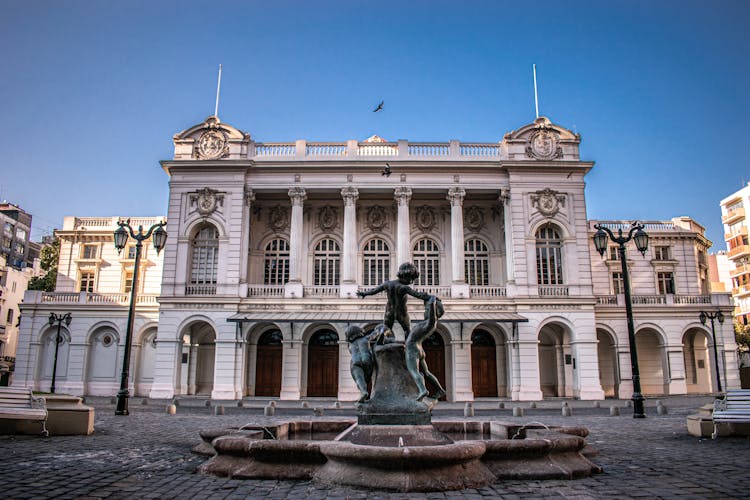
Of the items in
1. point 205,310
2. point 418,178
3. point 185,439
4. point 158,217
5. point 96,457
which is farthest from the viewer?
point 158,217

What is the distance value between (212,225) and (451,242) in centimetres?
1342

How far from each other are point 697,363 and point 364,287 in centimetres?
2130

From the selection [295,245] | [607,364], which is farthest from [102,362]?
[607,364]

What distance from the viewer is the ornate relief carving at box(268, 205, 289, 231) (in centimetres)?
3186

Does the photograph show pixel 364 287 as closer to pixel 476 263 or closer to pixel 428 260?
pixel 428 260

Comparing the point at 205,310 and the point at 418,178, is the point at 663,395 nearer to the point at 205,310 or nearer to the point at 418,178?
the point at 418,178

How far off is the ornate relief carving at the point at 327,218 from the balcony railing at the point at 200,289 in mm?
7190

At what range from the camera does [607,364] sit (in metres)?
32.2

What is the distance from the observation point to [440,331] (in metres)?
29.3

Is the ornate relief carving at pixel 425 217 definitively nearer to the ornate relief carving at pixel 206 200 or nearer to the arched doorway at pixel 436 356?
the arched doorway at pixel 436 356

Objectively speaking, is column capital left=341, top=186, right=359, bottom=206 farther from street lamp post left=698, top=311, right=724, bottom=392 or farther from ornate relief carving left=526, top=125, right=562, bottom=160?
street lamp post left=698, top=311, right=724, bottom=392

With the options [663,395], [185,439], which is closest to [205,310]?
[185,439]

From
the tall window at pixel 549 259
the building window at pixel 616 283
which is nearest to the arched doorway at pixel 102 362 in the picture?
the tall window at pixel 549 259

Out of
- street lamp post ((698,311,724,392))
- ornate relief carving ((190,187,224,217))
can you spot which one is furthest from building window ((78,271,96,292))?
street lamp post ((698,311,724,392))
